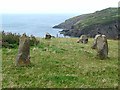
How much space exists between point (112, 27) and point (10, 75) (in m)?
175

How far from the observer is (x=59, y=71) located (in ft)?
61.3

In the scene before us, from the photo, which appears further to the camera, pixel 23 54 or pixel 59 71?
pixel 23 54

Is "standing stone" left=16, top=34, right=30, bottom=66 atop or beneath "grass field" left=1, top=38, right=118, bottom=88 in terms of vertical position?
atop

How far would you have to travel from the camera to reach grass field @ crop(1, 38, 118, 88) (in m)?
15.7

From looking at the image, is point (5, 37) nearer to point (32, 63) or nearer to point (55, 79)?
point (32, 63)

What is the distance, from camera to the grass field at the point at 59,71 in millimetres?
15734

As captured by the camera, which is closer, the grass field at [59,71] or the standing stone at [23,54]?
the grass field at [59,71]

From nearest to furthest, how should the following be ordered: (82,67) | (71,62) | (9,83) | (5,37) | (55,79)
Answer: (9,83) < (55,79) < (82,67) < (71,62) < (5,37)

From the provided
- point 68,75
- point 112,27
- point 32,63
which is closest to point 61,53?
point 32,63

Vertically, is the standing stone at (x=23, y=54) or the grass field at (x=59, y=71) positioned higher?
the standing stone at (x=23, y=54)

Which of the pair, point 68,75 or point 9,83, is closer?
point 9,83

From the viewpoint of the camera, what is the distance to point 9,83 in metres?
15.3

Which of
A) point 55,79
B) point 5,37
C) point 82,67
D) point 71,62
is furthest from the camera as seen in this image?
point 5,37

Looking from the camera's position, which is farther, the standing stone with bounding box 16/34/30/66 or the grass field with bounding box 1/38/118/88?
the standing stone with bounding box 16/34/30/66
